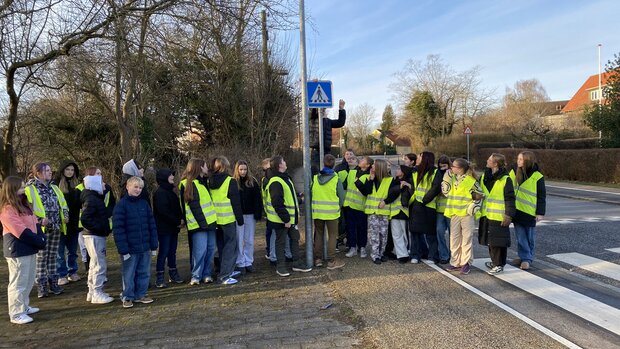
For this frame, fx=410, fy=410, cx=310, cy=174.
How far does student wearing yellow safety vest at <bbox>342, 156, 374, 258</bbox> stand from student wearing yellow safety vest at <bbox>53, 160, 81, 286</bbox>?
4.46 meters

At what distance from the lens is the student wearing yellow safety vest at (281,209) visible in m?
6.18

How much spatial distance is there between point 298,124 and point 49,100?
9.78 meters

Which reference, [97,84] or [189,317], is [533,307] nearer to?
[189,317]

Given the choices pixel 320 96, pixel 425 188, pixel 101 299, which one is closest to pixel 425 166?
pixel 425 188

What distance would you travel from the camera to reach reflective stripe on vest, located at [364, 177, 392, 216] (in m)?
6.82

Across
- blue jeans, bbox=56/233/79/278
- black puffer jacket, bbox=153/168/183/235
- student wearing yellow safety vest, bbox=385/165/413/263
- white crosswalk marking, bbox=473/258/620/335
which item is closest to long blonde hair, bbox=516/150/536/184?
white crosswalk marking, bbox=473/258/620/335

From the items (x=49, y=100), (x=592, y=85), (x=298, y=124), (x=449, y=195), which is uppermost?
(x=592, y=85)

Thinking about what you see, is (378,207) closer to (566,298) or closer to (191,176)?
(566,298)

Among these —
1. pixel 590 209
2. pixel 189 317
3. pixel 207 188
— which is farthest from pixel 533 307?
pixel 590 209

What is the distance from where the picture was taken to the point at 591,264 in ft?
21.7

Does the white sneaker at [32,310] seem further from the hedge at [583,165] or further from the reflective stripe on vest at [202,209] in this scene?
the hedge at [583,165]

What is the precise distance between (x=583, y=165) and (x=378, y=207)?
69.1ft

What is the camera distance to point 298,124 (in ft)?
55.1

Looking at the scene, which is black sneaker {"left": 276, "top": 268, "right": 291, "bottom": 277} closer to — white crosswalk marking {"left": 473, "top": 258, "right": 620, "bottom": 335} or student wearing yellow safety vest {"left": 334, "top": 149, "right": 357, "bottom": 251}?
student wearing yellow safety vest {"left": 334, "top": 149, "right": 357, "bottom": 251}
